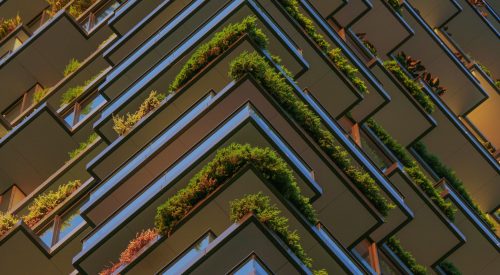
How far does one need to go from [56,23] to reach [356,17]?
8801 millimetres

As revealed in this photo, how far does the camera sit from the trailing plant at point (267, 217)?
24.0m

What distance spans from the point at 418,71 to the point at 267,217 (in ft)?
56.4

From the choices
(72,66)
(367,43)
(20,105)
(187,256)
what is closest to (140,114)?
(187,256)

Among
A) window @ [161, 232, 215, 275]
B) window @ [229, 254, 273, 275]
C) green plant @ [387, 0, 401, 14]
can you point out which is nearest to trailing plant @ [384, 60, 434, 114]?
green plant @ [387, 0, 401, 14]

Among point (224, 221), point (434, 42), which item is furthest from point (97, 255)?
point (434, 42)

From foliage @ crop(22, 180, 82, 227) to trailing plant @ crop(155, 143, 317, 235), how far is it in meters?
7.71

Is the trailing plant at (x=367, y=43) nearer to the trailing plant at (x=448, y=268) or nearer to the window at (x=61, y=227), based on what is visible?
the trailing plant at (x=448, y=268)

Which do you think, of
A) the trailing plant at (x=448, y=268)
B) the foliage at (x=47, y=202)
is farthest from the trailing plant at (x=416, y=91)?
the foliage at (x=47, y=202)

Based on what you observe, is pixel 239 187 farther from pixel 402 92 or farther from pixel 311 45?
pixel 402 92

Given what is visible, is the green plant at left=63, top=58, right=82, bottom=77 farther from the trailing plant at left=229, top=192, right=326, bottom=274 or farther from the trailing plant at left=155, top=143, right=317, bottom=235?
the trailing plant at left=229, top=192, right=326, bottom=274

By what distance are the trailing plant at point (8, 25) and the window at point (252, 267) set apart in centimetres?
2334

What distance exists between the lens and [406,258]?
3030 centimetres

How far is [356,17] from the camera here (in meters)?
39.1

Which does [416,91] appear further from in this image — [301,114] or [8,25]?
[8,25]
